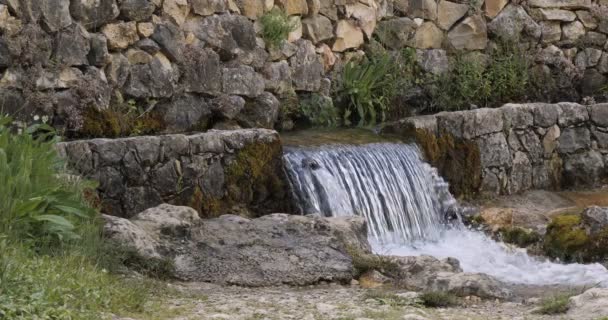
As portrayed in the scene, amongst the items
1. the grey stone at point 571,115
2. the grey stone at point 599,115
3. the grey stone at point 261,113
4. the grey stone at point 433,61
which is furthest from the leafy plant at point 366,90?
the grey stone at point 599,115

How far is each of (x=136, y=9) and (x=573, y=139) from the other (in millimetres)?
6097

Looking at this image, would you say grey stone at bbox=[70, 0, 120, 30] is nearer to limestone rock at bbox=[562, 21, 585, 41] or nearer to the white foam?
the white foam

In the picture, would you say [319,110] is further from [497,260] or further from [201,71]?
[497,260]

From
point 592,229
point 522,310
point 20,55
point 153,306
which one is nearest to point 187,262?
point 153,306

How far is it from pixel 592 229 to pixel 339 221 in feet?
9.59

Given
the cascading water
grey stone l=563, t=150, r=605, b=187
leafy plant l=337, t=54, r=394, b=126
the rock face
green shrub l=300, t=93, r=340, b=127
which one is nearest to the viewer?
the rock face

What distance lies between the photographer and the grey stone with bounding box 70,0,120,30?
9.37 meters

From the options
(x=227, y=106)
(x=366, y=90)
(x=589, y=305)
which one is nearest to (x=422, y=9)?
(x=366, y=90)

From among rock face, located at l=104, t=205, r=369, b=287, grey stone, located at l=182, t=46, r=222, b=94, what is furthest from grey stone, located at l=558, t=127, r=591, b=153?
rock face, located at l=104, t=205, r=369, b=287

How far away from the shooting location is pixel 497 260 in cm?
965

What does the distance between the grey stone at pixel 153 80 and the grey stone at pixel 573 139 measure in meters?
5.40

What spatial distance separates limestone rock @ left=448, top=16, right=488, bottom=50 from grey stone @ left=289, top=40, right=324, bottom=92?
8.39 feet

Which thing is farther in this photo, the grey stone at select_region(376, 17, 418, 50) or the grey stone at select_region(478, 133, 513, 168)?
the grey stone at select_region(376, 17, 418, 50)

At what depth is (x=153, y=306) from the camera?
5.68 meters
